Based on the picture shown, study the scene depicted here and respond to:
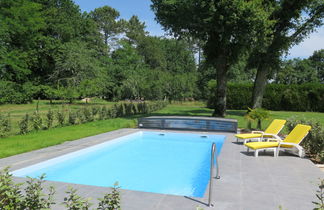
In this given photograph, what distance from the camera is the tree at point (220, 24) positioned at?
16.1 metres

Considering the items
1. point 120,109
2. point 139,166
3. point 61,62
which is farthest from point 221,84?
point 61,62

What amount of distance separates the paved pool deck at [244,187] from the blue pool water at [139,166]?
1.81ft

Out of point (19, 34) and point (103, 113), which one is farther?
point (19, 34)

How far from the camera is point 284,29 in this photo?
790 inches

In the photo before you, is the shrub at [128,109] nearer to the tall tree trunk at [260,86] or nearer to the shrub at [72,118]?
the shrub at [72,118]

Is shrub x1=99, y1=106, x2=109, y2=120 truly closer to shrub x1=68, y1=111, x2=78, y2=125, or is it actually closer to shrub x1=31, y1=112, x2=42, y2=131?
shrub x1=68, y1=111, x2=78, y2=125

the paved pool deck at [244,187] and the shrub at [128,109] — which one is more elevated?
the shrub at [128,109]

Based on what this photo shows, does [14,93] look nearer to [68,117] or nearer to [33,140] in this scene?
[68,117]

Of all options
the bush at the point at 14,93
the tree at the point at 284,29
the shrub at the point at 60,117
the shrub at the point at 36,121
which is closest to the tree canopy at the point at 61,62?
the bush at the point at 14,93

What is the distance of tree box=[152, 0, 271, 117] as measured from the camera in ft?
52.7

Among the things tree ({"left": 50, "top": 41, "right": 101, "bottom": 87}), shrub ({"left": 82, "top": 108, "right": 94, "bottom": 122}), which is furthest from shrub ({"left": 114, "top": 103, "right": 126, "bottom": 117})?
tree ({"left": 50, "top": 41, "right": 101, "bottom": 87})

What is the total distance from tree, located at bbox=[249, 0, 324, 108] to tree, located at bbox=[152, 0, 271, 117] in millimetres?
1998

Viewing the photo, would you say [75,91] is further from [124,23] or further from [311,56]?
[311,56]

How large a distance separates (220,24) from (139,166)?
12017mm
